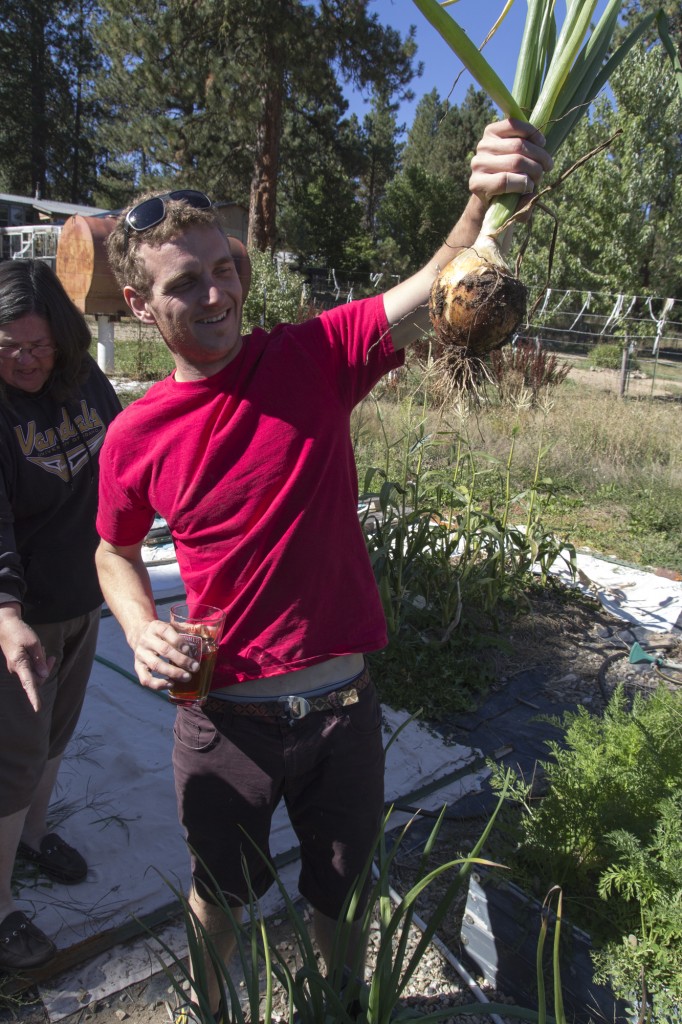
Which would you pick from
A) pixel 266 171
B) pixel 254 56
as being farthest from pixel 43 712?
pixel 266 171

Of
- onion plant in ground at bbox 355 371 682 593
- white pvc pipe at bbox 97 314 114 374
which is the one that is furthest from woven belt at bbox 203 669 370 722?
white pvc pipe at bbox 97 314 114 374

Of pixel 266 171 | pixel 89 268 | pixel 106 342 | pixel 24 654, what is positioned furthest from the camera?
pixel 266 171

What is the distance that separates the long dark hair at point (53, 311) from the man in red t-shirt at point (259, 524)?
1.70 ft

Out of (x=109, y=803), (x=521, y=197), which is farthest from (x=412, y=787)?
(x=521, y=197)

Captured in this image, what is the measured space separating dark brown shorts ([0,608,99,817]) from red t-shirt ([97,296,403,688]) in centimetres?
64

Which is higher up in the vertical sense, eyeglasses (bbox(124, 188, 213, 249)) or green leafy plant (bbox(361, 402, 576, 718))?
Result: eyeglasses (bbox(124, 188, 213, 249))

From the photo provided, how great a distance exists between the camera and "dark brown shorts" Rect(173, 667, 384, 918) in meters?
1.50

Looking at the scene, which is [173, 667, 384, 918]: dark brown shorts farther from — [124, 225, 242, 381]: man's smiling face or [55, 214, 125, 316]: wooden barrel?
[55, 214, 125, 316]: wooden barrel

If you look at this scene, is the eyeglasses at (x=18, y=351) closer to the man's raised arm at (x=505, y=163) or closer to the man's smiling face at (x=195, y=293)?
the man's smiling face at (x=195, y=293)

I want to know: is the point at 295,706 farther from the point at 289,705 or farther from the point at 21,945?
the point at 21,945

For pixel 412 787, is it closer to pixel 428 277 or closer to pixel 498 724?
pixel 498 724

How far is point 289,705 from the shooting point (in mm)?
1479

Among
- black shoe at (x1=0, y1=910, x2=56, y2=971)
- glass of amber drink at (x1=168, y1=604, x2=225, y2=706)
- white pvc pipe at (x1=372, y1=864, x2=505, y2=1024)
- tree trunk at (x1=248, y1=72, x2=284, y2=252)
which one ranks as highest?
tree trunk at (x1=248, y1=72, x2=284, y2=252)

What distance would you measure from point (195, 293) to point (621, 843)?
4.79 ft
